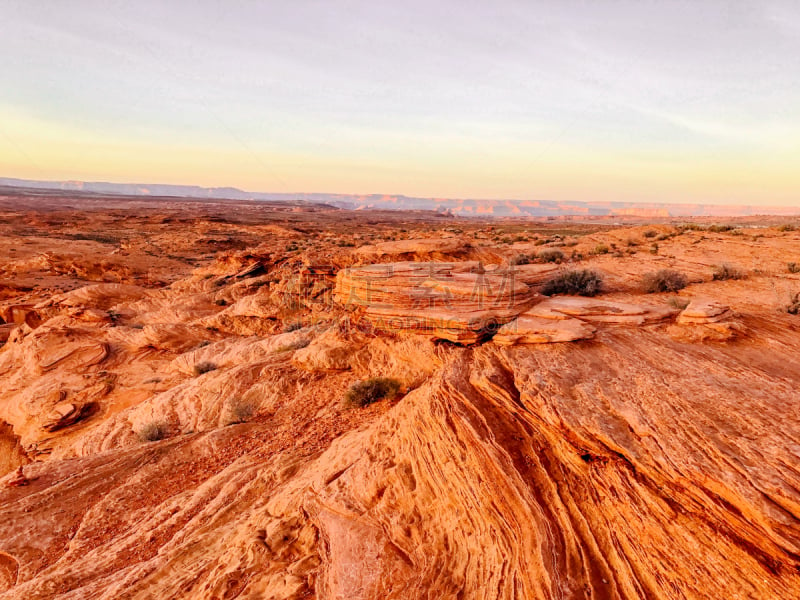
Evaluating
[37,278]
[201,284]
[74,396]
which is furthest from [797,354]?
[37,278]

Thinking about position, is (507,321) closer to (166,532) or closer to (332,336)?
(332,336)

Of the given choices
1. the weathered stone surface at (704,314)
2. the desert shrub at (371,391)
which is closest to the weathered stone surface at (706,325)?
the weathered stone surface at (704,314)

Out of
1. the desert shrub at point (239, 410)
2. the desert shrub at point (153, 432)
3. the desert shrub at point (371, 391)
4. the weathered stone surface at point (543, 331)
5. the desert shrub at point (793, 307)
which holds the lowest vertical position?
the desert shrub at point (153, 432)

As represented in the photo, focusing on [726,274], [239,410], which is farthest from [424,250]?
[726,274]

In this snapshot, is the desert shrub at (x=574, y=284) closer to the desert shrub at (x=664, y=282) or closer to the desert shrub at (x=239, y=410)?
the desert shrub at (x=664, y=282)

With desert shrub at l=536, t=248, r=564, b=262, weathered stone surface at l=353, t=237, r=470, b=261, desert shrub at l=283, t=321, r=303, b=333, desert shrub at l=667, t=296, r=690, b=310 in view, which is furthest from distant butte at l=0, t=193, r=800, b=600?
desert shrub at l=536, t=248, r=564, b=262

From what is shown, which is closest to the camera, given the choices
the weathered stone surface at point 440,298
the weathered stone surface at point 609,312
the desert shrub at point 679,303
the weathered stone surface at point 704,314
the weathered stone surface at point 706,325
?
the weathered stone surface at point 706,325
